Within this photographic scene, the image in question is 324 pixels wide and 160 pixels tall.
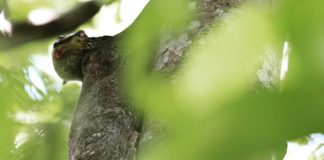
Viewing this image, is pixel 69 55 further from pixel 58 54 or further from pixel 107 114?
pixel 107 114

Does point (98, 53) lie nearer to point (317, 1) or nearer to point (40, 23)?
point (40, 23)

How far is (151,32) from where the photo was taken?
0.35m

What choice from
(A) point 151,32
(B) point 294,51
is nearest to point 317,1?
(B) point 294,51

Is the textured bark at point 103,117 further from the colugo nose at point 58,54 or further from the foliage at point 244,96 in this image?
the foliage at point 244,96

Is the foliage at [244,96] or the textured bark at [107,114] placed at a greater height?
the foliage at [244,96]

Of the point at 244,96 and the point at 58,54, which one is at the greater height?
the point at 244,96

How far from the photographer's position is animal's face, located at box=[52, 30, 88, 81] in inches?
53.5

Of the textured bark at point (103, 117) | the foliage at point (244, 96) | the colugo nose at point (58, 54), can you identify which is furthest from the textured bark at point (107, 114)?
the foliage at point (244, 96)

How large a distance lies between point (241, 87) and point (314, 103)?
0.13 ft

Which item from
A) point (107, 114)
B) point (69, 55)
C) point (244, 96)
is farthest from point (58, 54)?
point (244, 96)

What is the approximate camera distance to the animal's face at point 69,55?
1.36m

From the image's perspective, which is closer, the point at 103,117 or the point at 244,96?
the point at 244,96

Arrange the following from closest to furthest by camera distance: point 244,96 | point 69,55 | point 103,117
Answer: point 244,96 → point 103,117 → point 69,55

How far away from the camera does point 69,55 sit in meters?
1.39
